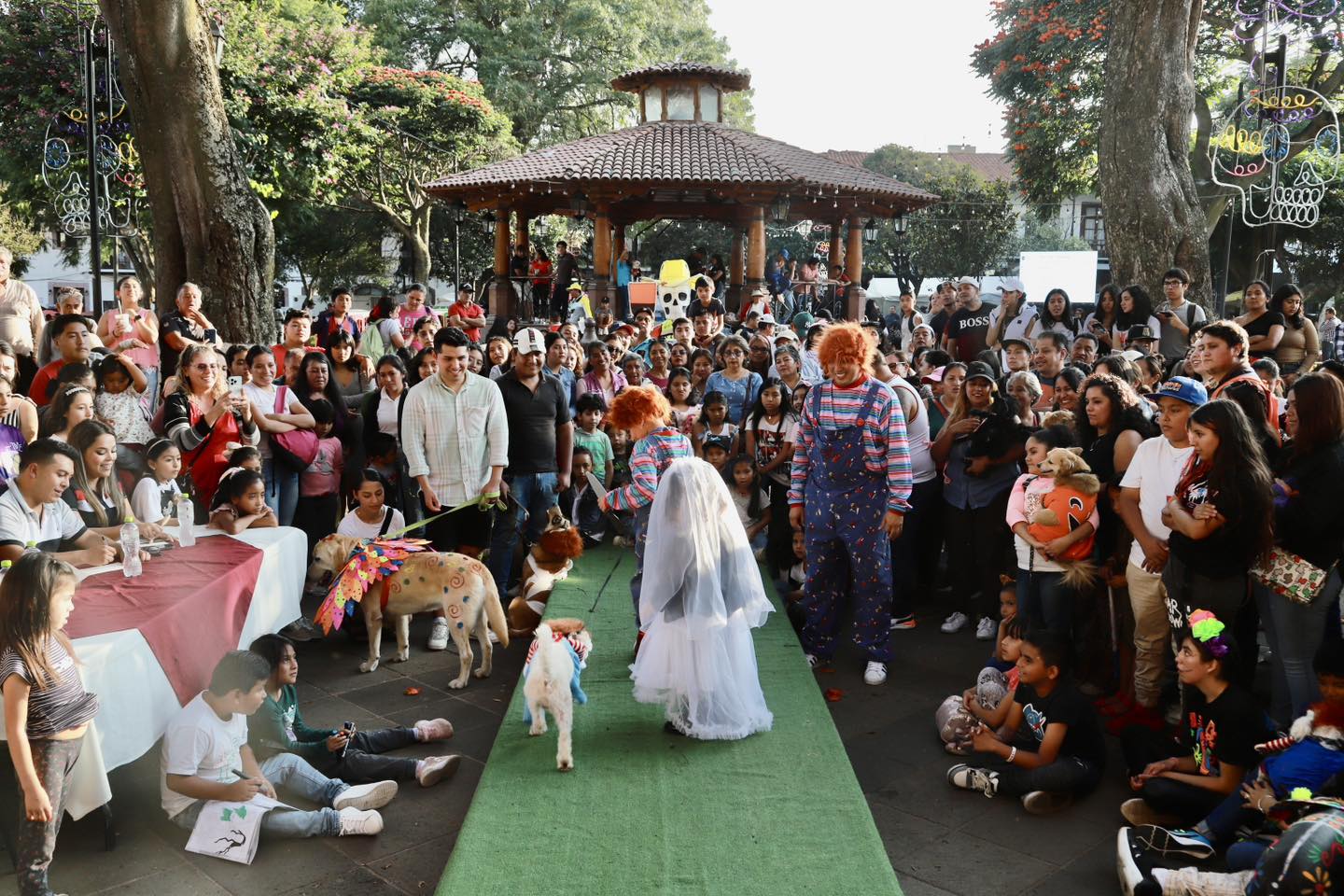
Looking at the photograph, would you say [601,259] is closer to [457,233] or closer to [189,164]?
[457,233]

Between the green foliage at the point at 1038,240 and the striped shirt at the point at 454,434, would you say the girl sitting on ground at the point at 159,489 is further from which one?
the green foliage at the point at 1038,240

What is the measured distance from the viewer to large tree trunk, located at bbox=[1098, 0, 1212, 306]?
1213cm

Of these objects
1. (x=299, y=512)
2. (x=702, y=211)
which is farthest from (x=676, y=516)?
(x=702, y=211)

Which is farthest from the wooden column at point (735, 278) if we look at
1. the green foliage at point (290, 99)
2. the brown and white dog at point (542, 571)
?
the brown and white dog at point (542, 571)

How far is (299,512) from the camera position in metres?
7.70

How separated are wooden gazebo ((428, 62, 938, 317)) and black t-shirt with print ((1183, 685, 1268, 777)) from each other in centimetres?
1518

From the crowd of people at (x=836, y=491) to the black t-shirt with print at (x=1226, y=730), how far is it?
0.04ft

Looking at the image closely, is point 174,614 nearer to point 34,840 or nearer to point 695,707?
point 34,840

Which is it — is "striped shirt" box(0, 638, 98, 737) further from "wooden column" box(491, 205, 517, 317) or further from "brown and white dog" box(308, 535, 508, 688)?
"wooden column" box(491, 205, 517, 317)

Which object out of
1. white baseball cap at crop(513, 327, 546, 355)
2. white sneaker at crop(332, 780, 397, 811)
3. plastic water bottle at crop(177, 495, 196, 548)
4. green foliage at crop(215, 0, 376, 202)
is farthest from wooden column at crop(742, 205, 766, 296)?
white sneaker at crop(332, 780, 397, 811)

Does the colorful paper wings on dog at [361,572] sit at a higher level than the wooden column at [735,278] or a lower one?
lower

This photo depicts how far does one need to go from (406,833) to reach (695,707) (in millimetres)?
1466

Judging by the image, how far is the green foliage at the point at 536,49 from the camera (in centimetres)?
3198

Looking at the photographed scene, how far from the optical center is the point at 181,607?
15.2ft
